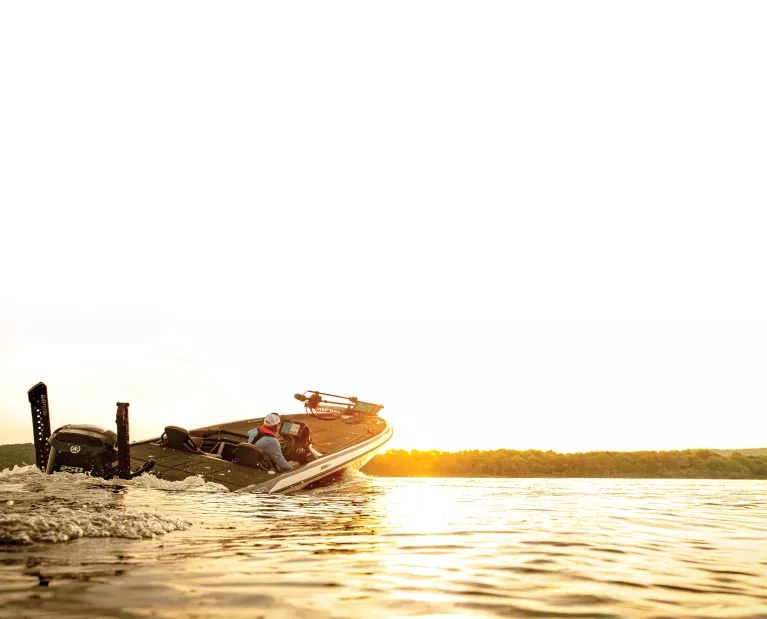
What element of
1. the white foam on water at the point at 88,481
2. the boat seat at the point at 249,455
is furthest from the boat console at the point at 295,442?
the white foam on water at the point at 88,481

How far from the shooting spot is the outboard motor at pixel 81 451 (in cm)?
1330

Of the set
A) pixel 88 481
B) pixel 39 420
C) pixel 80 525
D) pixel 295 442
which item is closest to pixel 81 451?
pixel 88 481

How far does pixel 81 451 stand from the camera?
525 inches

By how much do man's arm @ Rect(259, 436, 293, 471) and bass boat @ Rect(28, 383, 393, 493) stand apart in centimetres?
15

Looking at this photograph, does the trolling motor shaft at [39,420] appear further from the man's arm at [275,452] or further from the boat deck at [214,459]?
the man's arm at [275,452]

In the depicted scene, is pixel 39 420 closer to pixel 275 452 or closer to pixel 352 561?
pixel 275 452

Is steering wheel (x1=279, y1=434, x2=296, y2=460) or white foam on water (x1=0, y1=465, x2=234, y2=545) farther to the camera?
steering wheel (x1=279, y1=434, x2=296, y2=460)

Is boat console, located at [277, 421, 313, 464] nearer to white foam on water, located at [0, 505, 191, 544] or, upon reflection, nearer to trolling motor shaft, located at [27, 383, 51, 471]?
trolling motor shaft, located at [27, 383, 51, 471]

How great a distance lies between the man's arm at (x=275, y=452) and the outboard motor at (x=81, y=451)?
452cm

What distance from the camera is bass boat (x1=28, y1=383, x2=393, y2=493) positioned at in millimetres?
13438

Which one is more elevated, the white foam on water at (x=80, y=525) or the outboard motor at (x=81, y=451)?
the outboard motor at (x=81, y=451)

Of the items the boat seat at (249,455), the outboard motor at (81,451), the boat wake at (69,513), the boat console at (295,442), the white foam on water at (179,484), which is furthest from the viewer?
the boat console at (295,442)

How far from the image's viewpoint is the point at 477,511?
12844 mm

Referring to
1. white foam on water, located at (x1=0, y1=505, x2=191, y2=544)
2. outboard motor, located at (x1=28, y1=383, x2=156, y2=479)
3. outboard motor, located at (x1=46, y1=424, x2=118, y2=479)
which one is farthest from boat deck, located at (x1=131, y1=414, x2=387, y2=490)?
white foam on water, located at (x1=0, y1=505, x2=191, y2=544)
